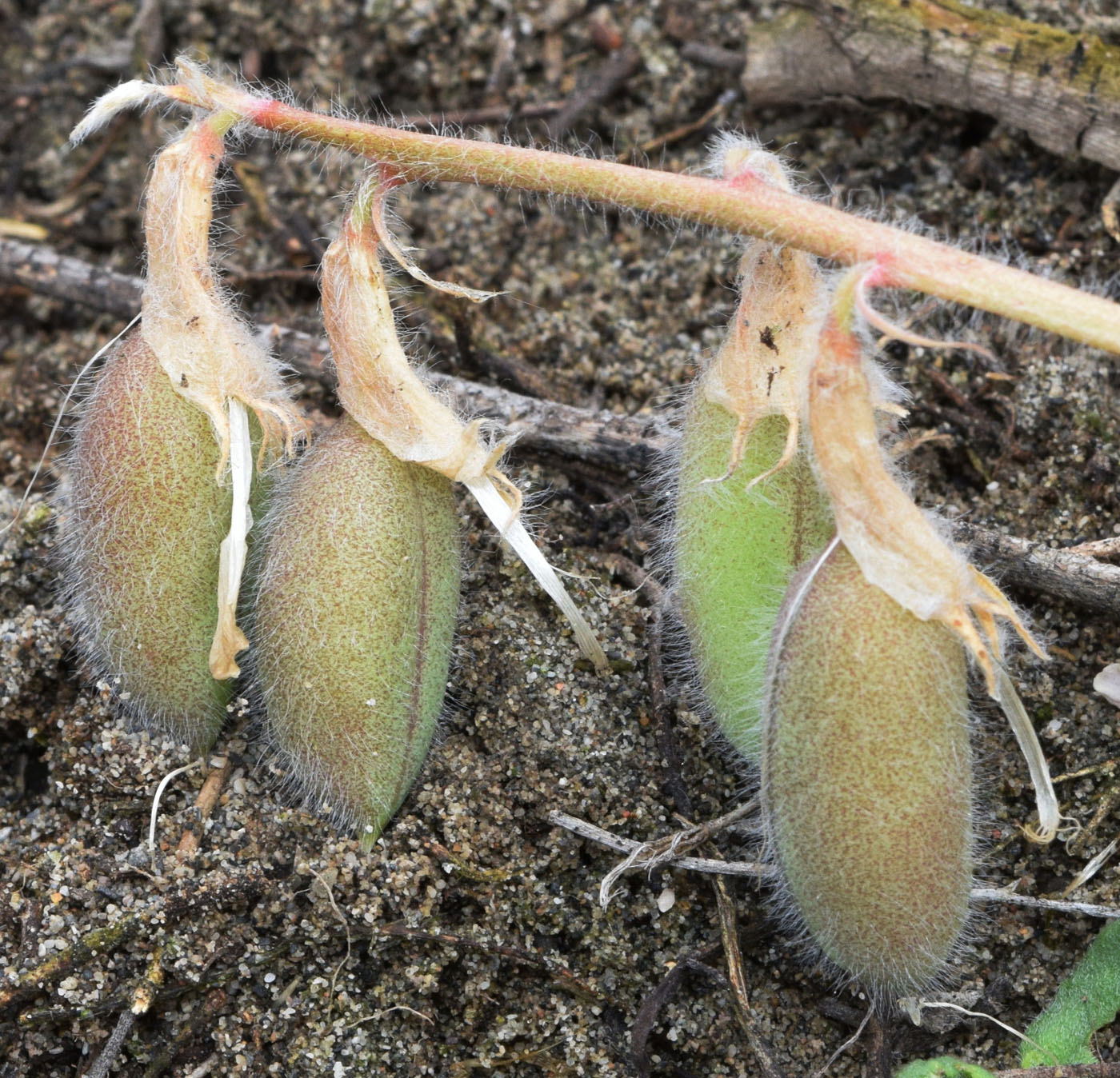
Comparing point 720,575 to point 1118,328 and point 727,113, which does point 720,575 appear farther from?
point 727,113

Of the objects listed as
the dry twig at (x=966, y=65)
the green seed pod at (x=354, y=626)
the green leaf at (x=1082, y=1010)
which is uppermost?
the dry twig at (x=966, y=65)

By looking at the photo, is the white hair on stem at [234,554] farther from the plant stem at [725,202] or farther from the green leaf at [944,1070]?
the green leaf at [944,1070]

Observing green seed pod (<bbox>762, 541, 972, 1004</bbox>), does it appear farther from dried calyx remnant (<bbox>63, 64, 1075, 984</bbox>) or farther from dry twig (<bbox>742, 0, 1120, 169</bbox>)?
dry twig (<bbox>742, 0, 1120, 169</bbox>)

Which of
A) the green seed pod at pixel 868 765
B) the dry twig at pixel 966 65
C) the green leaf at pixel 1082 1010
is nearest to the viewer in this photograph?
the green seed pod at pixel 868 765

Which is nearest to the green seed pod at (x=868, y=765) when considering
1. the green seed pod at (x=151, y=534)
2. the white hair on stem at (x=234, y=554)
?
the white hair on stem at (x=234, y=554)

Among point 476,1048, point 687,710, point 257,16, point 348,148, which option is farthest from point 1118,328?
point 257,16

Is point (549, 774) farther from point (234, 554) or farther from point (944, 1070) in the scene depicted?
point (944, 1070)
